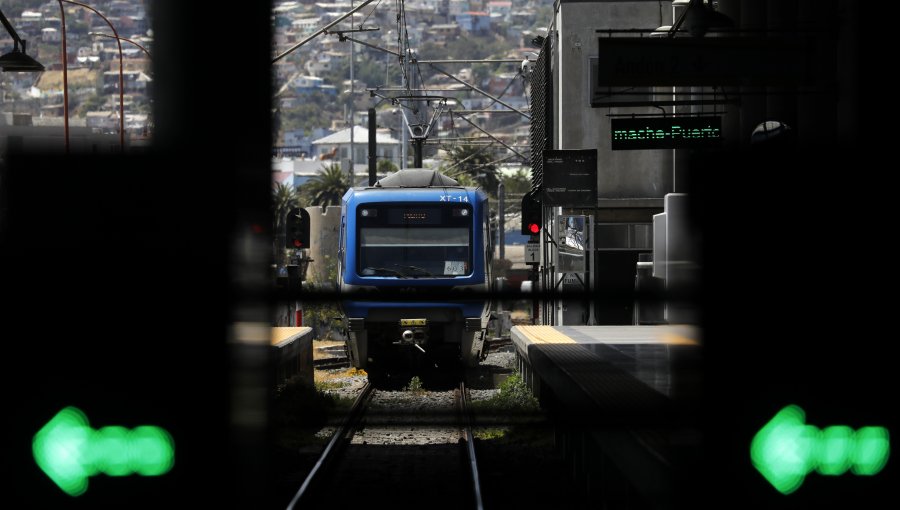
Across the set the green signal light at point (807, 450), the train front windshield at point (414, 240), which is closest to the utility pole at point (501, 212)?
the train front windshield at point (414, 240)

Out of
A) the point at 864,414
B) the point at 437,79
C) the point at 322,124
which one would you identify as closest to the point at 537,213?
the point at 864,414

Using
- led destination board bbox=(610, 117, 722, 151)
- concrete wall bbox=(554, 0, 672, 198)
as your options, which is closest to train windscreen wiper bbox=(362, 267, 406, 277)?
led destination board bbox=(610, 117, 722, 151)

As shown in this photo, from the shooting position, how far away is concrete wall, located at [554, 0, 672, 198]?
2953cm

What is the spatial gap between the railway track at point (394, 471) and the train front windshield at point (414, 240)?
3.95 m

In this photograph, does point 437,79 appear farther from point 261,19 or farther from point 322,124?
point 261,19

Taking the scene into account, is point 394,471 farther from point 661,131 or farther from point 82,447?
point 661,131

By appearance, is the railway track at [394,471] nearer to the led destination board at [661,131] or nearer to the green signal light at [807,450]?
the green signal light at [807,450]

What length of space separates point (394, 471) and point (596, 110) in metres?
21.4

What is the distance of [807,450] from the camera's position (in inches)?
111

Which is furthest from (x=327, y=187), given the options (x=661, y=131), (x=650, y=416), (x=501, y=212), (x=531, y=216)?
(x=650, y=416)

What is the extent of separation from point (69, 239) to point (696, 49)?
35.7 feet

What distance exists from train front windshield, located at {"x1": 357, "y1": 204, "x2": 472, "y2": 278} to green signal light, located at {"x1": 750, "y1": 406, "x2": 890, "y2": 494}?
14349 mm

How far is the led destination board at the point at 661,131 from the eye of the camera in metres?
18.7

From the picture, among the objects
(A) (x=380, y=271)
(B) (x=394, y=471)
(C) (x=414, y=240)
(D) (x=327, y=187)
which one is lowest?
(B) (x=394, y=471)
